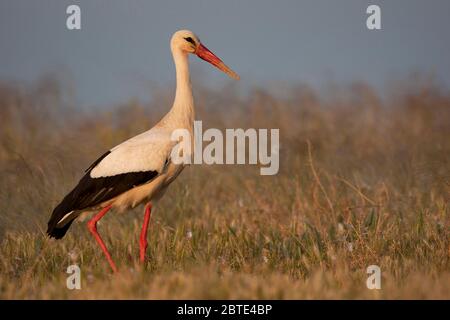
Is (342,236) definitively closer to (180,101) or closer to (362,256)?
(362,256)

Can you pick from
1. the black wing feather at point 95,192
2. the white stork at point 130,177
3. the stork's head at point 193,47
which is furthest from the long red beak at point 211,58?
the black wing feather at point 95,192

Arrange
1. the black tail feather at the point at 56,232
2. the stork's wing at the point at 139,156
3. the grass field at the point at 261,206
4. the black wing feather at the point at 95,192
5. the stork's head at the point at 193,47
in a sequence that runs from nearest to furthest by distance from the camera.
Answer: the grass field at the point at 261,206 < the stork's wing at the point at 139,156 < the black wing feather at the point at 95,192 < the black tail feather at the point at 56,232 < the stork's head at the point at 193,47

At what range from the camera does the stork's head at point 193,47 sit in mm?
7137

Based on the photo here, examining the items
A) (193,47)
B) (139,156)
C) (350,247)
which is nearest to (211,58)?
(193,47)

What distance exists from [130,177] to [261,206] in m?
1.96

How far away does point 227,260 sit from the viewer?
6234 millimetres

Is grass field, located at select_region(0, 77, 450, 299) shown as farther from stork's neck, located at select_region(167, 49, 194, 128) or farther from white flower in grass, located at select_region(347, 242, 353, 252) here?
stork's neck, located at select_region(167, 49, 194, 128)

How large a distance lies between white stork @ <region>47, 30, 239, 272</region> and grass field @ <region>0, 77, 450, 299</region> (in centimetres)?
33

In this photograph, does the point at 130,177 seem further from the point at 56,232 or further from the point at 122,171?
the point at 56,232

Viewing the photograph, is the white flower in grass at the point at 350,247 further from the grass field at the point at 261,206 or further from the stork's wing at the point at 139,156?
the stork's wing at the point at 139,156

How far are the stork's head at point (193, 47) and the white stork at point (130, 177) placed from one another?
619 millimetres

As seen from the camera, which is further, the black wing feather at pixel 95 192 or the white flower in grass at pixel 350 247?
the black wing feather at pixel 95 192

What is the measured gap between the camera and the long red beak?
286 inches
